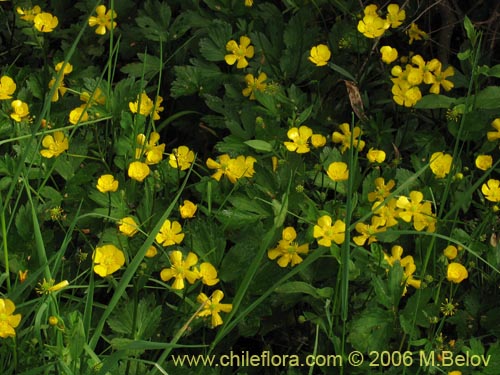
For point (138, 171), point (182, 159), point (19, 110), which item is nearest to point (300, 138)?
A: point (182, 159)

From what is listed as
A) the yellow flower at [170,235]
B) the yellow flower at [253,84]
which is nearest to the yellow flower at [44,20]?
the yellow flower at [253,84]

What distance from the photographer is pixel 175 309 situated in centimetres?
212

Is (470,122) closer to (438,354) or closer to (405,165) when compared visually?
(405,165)

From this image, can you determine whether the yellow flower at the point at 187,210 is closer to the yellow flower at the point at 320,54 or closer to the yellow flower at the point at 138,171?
the yellow flower at the point at 138,171

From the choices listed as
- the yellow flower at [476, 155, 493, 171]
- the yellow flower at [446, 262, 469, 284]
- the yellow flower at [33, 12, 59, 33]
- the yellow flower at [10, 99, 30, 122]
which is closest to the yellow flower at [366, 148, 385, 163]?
the yellow flower at [476, 155, 493, 171]

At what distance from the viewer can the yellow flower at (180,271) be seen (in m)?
2.03

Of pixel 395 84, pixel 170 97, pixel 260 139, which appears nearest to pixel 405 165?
pixel 395 84

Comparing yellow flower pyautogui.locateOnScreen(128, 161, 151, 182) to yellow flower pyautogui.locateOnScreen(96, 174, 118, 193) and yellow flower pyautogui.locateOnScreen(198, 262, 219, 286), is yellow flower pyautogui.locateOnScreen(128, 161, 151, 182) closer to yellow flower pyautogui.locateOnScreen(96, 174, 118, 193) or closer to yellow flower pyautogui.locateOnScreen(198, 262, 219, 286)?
yellow flower pyautogui.locateOnScreen(96, 174, 118, 193)

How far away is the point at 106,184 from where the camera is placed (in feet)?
7.57

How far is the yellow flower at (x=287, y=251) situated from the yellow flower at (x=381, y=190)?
0.24 m

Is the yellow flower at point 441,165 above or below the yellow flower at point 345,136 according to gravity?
above

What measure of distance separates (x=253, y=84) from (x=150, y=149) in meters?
0.42

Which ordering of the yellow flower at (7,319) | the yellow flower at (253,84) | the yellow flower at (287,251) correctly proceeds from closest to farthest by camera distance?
the yellow flower at (7,319) → the yellow flower at (287,251) → the yellow flower at (253,84)

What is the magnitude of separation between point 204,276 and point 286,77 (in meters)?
0.91
